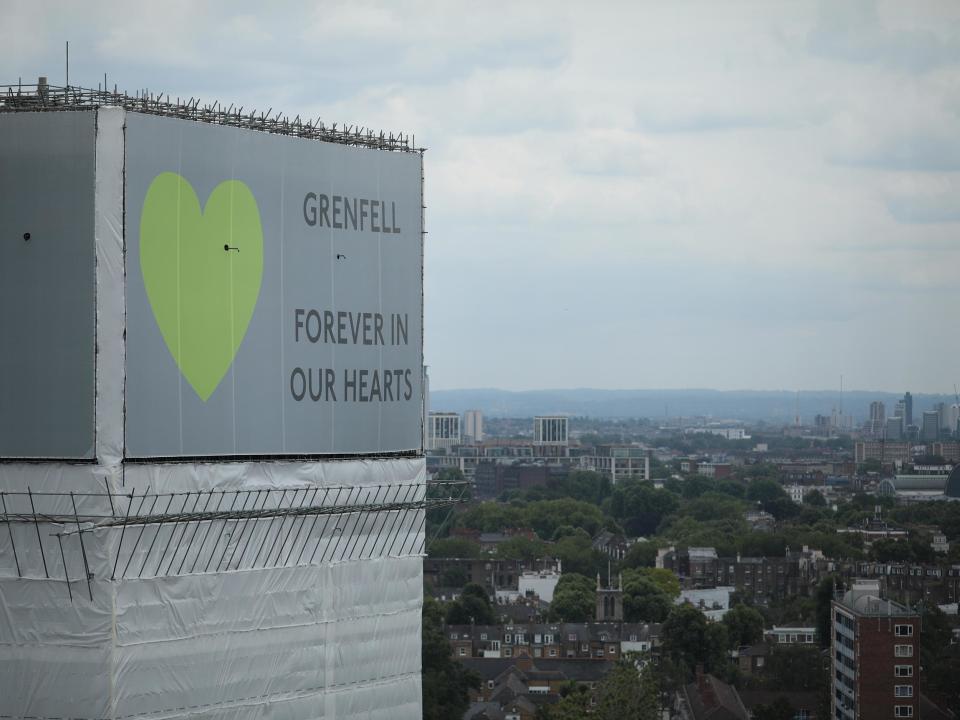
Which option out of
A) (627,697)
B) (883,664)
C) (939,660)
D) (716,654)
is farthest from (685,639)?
(883,664)

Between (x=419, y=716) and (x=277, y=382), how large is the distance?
768cm

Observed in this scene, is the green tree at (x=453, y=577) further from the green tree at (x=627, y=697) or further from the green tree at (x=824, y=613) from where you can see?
the green tree at (x=627, y=697)

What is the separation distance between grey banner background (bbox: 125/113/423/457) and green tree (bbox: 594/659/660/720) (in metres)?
34.7

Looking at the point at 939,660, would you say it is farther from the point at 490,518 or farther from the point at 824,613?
the point at 490,518

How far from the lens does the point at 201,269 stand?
32.8 meters

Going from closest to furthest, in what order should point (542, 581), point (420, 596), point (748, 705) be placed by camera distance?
point (420, 596)
point (748, 705)
point (542, 581)

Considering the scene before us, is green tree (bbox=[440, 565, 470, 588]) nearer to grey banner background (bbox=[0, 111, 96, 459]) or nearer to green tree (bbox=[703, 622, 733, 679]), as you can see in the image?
green tree (bbox=[703, 622, 733, 679])

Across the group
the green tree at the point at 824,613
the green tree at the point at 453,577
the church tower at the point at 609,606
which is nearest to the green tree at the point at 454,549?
the green tree at the point at 453,577

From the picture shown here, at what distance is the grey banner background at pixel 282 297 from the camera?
3159 cm

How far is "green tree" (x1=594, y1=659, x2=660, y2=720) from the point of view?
2721 inches

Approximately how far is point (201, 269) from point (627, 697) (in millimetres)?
40848

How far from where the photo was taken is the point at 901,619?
65938mm

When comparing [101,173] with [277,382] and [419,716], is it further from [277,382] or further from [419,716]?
[419,716]

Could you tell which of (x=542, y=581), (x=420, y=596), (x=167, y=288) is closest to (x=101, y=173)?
(x=167, y=288)
